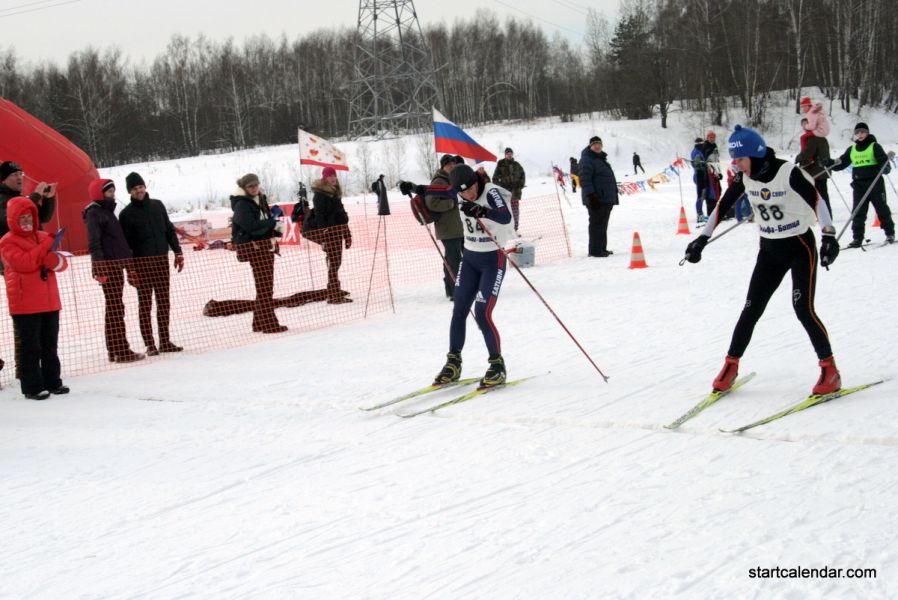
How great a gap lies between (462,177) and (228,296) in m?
6.39

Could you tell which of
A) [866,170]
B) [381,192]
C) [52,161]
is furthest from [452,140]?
[52,161]

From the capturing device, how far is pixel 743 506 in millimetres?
3213

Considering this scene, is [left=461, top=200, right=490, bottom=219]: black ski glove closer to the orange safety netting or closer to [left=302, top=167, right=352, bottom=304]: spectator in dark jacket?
the orange safety netting

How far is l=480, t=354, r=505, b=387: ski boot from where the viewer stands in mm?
5480

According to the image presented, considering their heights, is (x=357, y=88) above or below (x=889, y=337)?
above

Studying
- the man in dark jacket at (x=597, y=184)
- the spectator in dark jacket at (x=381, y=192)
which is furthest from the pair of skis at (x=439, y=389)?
the man in dark jacket at (x=597, y=184)

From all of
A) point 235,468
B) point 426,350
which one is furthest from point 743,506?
point 426,350

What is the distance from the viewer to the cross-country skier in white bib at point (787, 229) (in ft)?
14.7

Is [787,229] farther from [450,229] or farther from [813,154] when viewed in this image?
[813,154]

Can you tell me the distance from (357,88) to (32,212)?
171ft

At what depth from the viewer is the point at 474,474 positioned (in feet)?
12.7

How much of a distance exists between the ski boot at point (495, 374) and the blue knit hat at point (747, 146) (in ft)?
6.92

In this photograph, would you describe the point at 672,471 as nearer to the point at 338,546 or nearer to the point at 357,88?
the point at 338,546

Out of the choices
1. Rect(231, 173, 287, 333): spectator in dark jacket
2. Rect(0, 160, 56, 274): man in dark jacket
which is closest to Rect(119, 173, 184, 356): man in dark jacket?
Rect(231, 173, 287, 333): spectator in dark jacket
